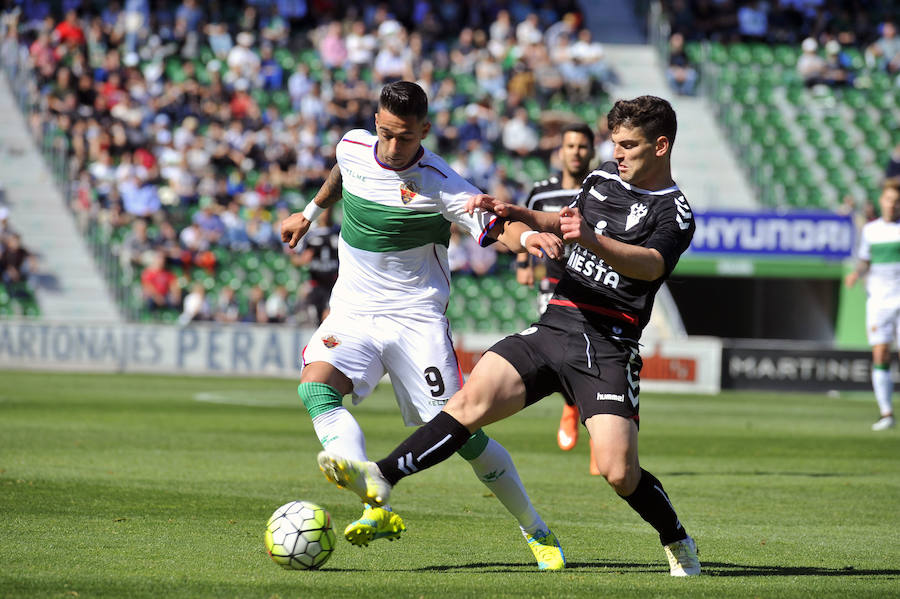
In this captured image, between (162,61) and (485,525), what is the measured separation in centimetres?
2197

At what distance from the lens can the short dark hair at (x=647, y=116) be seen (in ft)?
20.0

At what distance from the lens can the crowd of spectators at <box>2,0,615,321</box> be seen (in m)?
25.4

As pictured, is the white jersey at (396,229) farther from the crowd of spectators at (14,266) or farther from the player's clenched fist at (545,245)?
the crowd of spectators at (14,266)

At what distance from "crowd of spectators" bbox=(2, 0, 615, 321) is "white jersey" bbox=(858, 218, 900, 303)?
11.8 meters

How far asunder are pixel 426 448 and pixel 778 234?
20.6 metres

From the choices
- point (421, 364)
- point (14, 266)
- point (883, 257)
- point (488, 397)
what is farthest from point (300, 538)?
point (14, 266)

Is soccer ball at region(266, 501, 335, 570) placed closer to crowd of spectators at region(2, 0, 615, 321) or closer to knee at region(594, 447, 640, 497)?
knee at region(594, 447, 640, 497)

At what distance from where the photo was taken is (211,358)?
23.0 metres

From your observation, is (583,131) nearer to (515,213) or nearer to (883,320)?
(515,213)

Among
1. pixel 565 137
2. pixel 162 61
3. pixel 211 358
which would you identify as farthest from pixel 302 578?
pixel 162 61

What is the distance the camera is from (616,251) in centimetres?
559

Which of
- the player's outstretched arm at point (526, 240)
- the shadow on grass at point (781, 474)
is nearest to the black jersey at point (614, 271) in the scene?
the player's outstretched arm at point (526, 240)

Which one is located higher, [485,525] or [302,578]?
[302,578]

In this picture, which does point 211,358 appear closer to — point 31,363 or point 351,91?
point 31,363
